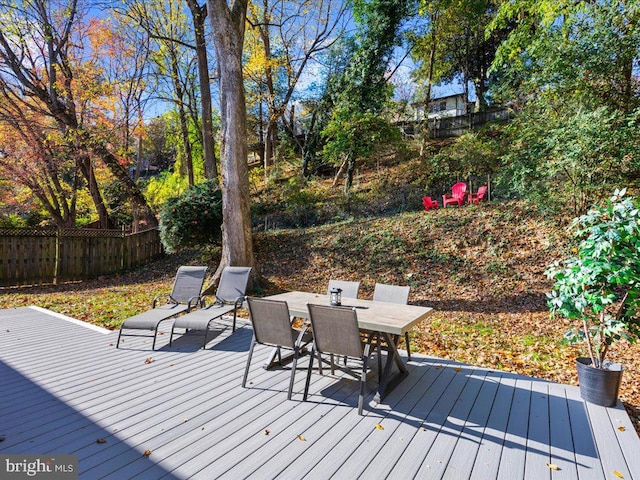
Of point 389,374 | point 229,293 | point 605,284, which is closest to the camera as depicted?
point 605,284

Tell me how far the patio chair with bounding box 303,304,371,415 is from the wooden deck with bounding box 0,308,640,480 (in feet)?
1.43

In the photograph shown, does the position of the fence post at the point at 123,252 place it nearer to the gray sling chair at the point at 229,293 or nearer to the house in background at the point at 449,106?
the gray sling chair at the point at 229,293

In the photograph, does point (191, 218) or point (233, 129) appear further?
point (191, 218)

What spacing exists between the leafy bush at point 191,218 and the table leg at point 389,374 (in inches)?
288

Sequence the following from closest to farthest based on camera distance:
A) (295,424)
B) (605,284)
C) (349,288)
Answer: (295,424)
(605,284)
(349,288)

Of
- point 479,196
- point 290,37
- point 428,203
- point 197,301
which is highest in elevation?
point 290,37

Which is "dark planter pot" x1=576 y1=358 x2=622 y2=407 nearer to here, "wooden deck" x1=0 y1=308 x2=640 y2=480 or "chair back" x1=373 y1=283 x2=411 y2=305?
"wooden deck" x1=0 y1=308 x2=640 y2=480

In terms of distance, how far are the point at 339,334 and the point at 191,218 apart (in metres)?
7.67

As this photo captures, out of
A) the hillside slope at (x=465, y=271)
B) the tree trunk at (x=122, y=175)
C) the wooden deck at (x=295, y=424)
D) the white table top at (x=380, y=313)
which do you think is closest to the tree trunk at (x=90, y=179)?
the tree trunk at (x=122, y=175)

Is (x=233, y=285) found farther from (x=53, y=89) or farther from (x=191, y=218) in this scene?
(x=53, y=89)

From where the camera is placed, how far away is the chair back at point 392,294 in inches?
159

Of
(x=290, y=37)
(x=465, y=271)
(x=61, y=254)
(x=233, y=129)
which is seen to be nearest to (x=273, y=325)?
(x=233, y=129)

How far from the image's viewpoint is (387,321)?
304 cm

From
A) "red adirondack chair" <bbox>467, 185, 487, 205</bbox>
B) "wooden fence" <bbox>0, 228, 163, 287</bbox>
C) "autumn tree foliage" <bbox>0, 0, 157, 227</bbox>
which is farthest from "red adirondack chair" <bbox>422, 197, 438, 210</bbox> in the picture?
"autumn tree foliage" <bbox>0, 0, 157, 227</bbox>
